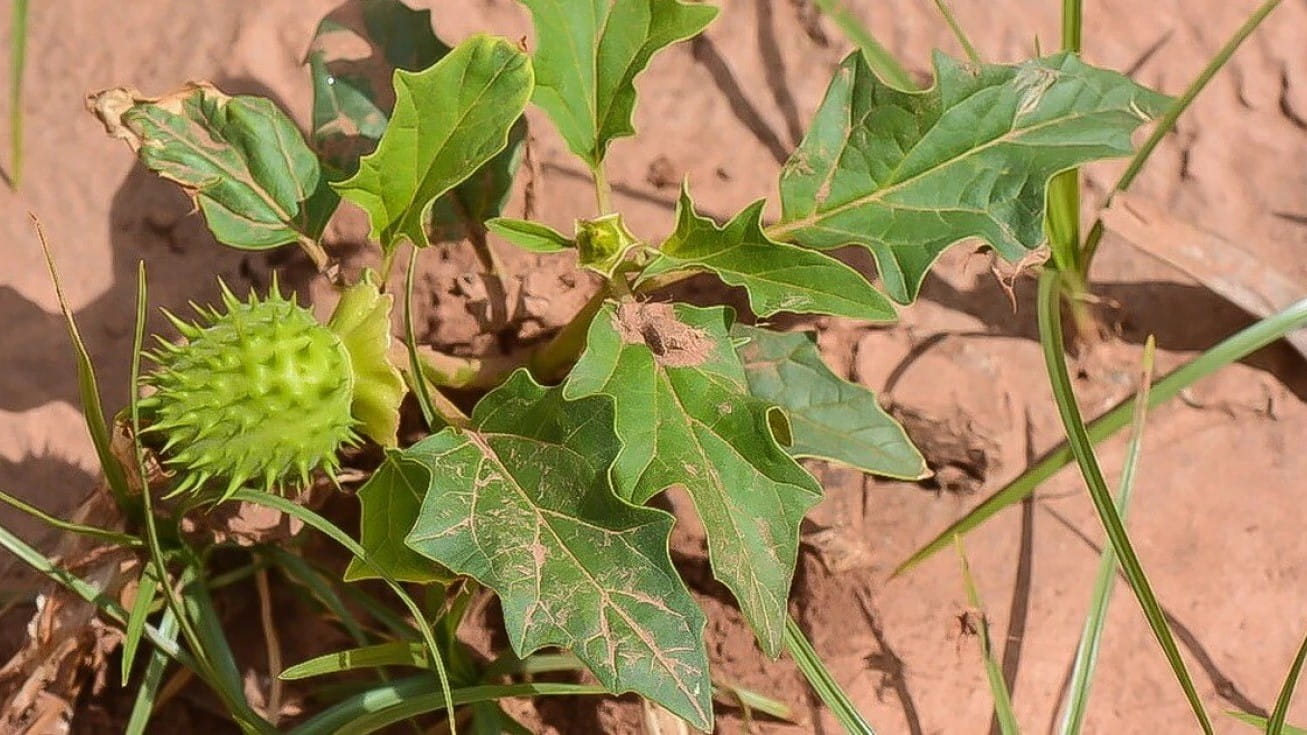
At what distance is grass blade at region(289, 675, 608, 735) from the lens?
4.70 ft

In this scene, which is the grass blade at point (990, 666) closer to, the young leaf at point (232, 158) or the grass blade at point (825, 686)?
the grass blade at point (825, 686)

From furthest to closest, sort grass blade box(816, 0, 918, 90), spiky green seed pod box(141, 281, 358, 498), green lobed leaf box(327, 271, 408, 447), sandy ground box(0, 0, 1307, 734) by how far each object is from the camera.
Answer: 1. grass blade box(816, 0, 918, 90)
2. sandy ground box(0, 0, 1307, 734)
3. green lobed leaf box(327, 271, 408, 447)
4. spiky green seed pod box(141, 281, 358, 498)

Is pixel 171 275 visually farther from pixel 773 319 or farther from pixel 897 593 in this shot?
pixel 897 593

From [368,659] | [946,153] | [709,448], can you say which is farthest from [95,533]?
[946,153]

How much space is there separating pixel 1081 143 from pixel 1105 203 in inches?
12.2

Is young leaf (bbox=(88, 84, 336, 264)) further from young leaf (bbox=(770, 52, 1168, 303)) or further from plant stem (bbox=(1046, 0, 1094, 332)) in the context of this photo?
plant stem (bbox=(1046, 0, 1094, 332))

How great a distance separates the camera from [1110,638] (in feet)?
5.10

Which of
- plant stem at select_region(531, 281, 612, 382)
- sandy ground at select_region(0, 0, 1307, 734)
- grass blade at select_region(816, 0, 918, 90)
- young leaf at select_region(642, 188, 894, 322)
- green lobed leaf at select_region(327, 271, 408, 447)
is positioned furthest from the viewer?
grass blade at select_region(816, 0, 918, 90)

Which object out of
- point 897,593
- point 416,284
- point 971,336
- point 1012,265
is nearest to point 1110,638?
point 897,593

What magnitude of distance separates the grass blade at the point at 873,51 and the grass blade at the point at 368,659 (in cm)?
103

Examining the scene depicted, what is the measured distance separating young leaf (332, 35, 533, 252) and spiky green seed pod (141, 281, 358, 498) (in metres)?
0.20

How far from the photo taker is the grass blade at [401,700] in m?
1.43

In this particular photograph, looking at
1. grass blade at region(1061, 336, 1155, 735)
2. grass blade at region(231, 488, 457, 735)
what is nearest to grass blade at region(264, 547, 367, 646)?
grass blade at region(231, 488, 457, 735)

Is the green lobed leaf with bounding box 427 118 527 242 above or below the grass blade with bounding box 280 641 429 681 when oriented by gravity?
above
